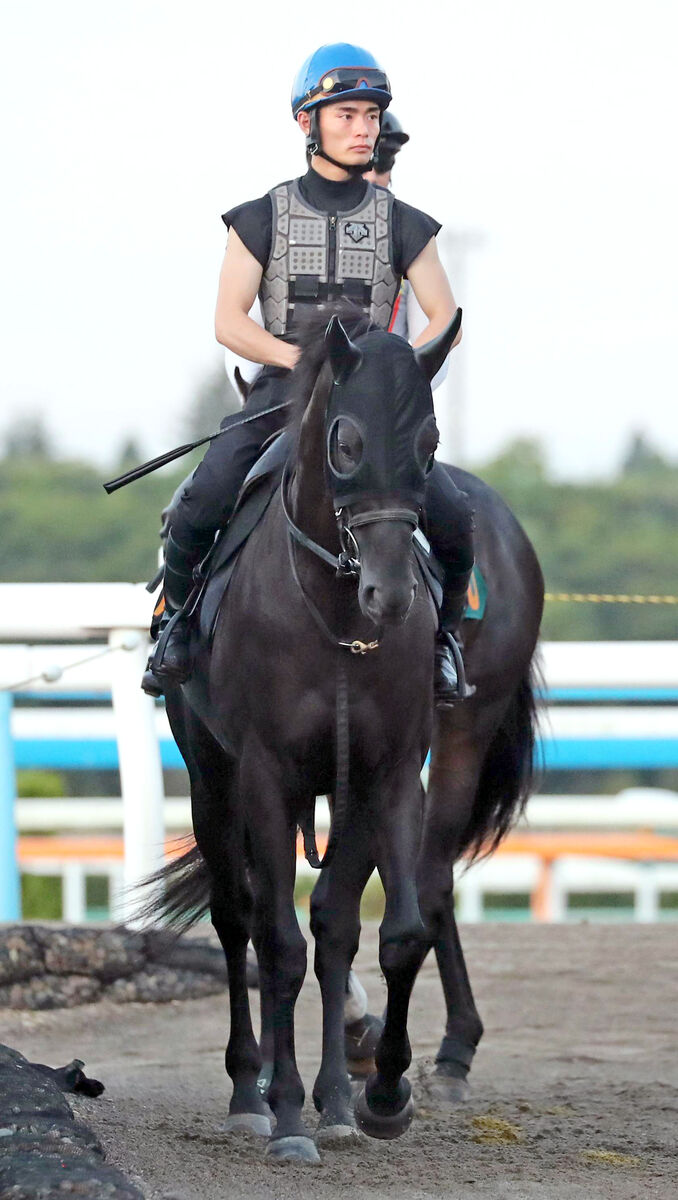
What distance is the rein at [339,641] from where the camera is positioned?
4209 millimetres

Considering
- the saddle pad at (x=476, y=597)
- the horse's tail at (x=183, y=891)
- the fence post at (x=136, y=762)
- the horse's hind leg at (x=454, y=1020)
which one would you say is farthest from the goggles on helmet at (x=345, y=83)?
the fence post at (x=136, y=762)

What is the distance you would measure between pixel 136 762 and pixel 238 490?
8.73ft

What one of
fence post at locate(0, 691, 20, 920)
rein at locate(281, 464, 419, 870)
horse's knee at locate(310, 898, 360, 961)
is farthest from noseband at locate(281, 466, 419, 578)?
fence post at locate(0, 691, 20, 920)

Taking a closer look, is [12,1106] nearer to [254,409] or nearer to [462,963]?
[254,409]

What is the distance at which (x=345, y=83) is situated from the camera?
5.11 m

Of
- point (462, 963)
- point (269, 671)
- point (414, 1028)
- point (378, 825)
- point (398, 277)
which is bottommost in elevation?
point (414, 1028)

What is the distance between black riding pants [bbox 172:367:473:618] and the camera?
16.7 ft

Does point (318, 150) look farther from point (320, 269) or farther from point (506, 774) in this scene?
point (506, 774)

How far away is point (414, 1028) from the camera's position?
6.94 metres

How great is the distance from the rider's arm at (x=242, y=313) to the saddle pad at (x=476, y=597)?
4.62 ft

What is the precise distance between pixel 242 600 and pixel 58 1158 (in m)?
1.66

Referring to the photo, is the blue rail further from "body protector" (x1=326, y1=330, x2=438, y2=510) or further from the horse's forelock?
"body protector" (x1=326, y1=330, x2=438, y2=510)

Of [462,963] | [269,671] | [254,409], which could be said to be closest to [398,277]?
[254,409]

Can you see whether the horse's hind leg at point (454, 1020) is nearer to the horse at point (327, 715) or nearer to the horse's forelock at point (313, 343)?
the horse at point (327, 715)
